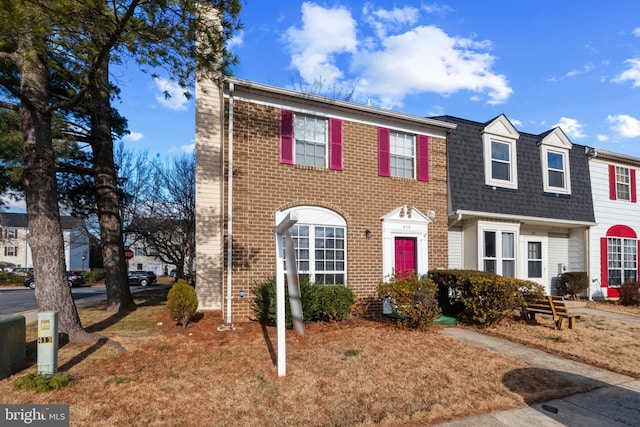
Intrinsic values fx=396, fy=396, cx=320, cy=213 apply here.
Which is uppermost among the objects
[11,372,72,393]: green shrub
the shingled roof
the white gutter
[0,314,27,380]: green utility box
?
the shingled roof

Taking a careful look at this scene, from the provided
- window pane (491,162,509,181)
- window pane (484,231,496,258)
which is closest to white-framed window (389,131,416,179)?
window pane (491,162,509,181)

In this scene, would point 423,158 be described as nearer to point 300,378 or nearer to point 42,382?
point 300,378

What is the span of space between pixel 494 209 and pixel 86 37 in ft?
36.8

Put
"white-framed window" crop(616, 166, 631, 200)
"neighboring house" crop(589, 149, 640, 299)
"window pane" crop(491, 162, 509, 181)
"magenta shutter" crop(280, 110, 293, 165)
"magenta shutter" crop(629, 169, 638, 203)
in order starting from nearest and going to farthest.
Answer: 1. "magenta shutter" crop(280, 110, 293, 165)
2. "window pane" crop(491, 162, 509, 181)
3. "neighboring house" crop(589, 149, 640, 299)
4. "white-framed window" crop(616, 166, 631, 200)
5. "magenta shutter" crop(629, 169, 638, 203)

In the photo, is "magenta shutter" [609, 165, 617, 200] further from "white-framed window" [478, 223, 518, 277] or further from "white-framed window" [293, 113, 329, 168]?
"white-framed window" [293, 113, 329, 168]

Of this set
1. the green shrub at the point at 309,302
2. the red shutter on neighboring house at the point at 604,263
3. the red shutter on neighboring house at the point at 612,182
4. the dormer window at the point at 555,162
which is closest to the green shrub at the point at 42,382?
the green shrub at the point at 309,302

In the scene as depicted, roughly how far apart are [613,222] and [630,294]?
299cm

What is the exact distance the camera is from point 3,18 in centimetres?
512

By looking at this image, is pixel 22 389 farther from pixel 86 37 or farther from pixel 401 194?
pixel 401 194

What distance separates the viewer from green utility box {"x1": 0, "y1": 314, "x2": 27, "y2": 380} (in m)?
5.56

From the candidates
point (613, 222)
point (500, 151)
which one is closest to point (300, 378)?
point (500, 151)

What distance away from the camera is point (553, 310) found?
9.21 metres

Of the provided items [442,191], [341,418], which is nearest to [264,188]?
[442,191]

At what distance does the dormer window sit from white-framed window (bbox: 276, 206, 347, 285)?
318 inches
